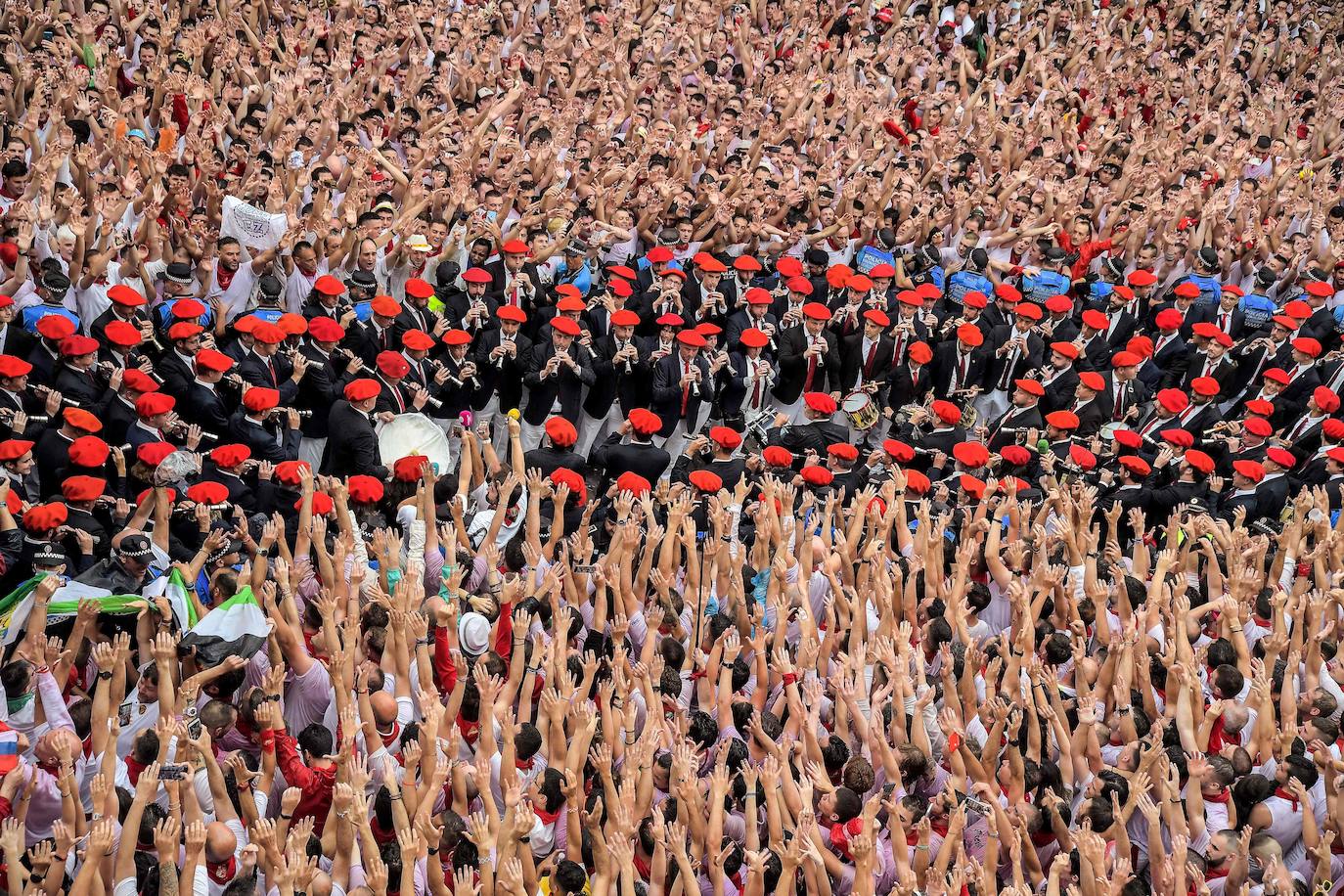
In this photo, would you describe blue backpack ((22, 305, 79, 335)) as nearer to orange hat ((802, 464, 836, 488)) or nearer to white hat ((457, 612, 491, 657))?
white hat ((457, 612, 491, 657))

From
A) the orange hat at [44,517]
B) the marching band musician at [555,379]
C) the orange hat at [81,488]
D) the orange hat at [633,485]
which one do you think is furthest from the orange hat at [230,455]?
the marching band musician at [555,379]

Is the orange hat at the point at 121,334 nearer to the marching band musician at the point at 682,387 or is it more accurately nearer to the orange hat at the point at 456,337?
the orange hat at the point at 456,337

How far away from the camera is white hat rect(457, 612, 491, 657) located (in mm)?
6590

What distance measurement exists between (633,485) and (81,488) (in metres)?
3.02

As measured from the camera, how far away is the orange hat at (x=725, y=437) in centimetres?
892

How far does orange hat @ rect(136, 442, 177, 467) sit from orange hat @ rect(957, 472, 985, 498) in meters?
4.77

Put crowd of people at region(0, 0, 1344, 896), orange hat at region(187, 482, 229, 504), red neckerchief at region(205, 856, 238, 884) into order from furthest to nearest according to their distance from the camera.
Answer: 1. orange hat at region(187, 482, 229, 504)
2. crowd of people at region(0, 0, 1344, 896)
3. red neckerchief at region(205, 856, 238, 884)

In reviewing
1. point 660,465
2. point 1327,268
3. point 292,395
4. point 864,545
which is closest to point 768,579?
point 864,545

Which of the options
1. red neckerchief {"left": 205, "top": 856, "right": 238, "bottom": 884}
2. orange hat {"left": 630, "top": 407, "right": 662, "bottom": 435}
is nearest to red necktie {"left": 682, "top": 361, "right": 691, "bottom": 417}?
orange hat {"left": 630, "top": 407, "right": 662, "bottom": 435}

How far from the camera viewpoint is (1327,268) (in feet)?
41.4

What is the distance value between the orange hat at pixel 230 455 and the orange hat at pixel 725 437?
286 centimetres

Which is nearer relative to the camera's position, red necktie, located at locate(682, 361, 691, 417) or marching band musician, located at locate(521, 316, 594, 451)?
marching band musician, located at locate(521, 316, 594, 451)

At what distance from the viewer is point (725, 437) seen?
352 inches

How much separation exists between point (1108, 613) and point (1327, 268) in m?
6.50
